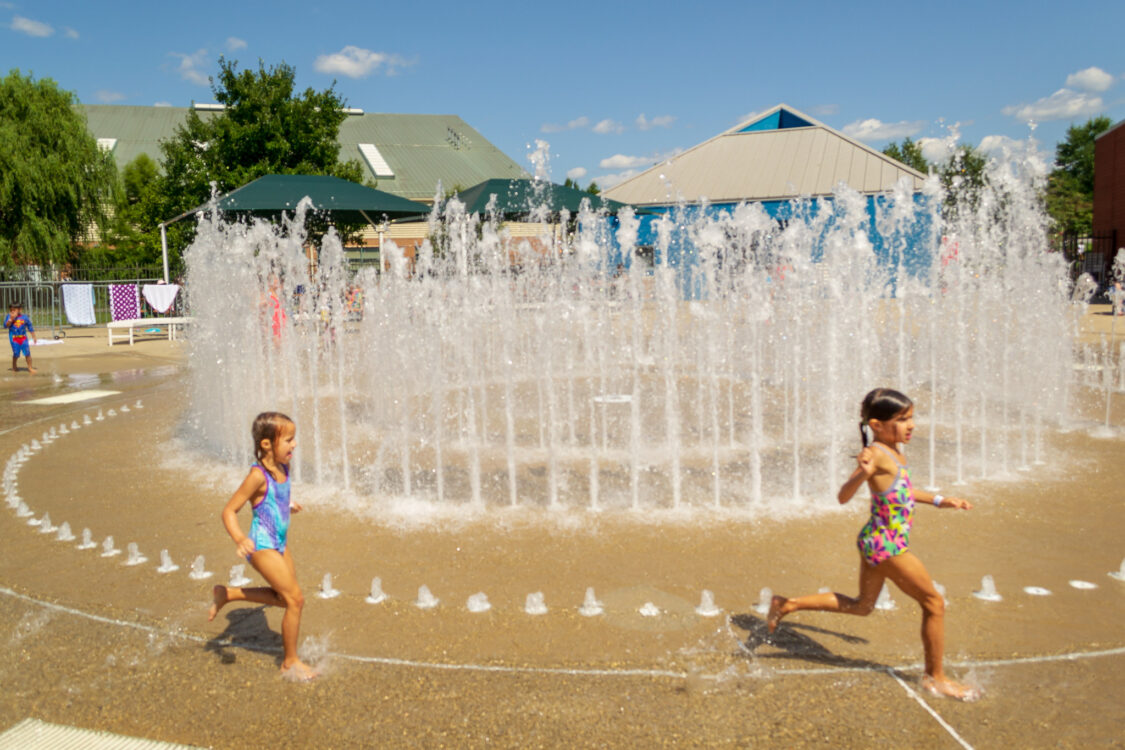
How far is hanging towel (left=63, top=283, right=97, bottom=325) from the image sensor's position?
21.5 metres

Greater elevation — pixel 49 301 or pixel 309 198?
pixel 309 198

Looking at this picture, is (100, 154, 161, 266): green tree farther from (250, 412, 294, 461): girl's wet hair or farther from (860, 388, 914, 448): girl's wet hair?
(860, 388, 914, 448): girl's wet hair

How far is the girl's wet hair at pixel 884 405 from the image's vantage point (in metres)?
2.92

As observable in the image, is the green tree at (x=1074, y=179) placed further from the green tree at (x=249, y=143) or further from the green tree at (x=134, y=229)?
the green tree at (x=134, y=229)

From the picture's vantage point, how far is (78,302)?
21.7 metres

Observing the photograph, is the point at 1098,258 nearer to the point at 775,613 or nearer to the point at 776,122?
the point at 776,122

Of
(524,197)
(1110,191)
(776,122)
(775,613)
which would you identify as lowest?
(775,613)

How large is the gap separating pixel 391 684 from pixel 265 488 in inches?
34.9

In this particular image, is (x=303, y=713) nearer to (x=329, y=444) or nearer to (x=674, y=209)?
(x=329, y=444)

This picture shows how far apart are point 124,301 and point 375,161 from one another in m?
23.5

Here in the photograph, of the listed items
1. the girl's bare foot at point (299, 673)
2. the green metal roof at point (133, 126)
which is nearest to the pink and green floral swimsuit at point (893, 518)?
the girl's bare foot at point (299, 673)

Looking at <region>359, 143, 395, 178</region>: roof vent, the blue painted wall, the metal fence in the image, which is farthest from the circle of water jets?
<region>359, 143, 395, 178</region>: roof vent

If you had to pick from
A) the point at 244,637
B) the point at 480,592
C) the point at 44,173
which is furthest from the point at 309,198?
the point at 44,173

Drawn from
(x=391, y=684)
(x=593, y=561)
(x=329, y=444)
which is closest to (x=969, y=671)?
(x=593, y=561)
